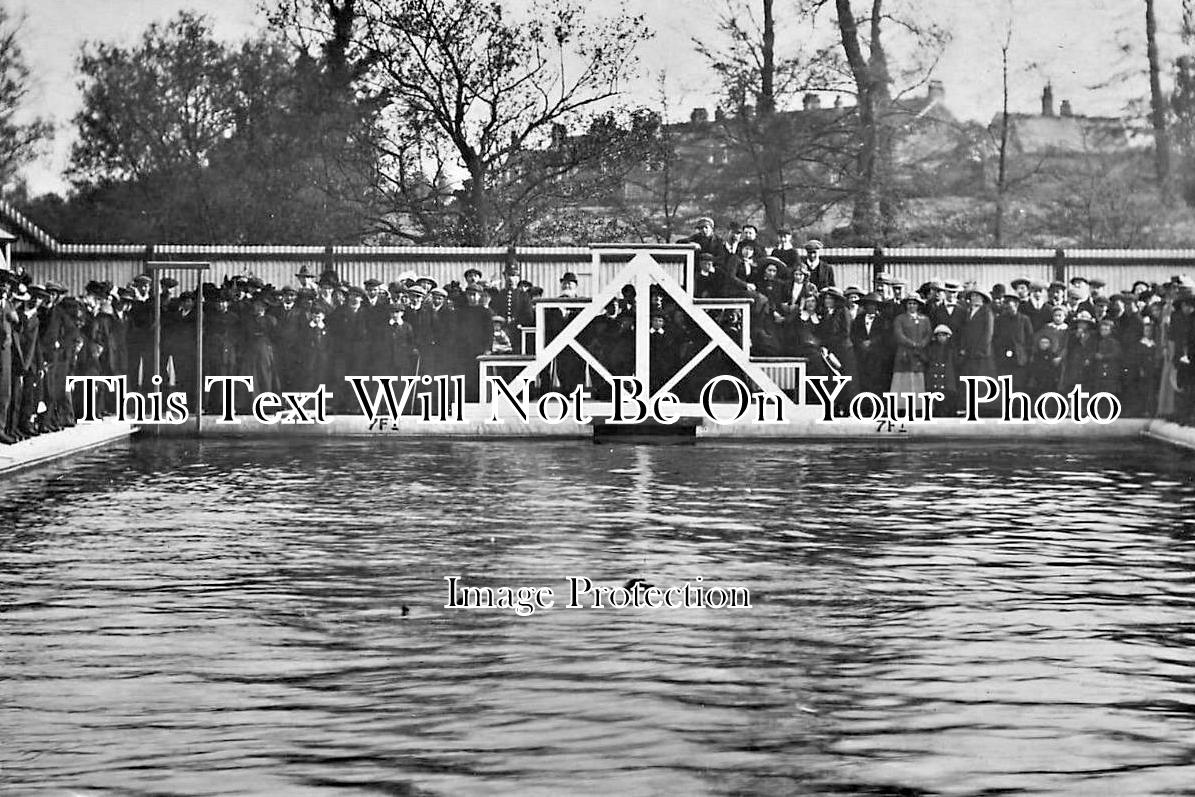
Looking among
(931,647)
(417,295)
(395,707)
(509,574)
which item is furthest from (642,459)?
(395,707)

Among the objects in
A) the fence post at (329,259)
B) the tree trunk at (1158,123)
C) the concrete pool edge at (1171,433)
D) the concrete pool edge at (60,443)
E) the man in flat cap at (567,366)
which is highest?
the tree trunk at (1158,123)

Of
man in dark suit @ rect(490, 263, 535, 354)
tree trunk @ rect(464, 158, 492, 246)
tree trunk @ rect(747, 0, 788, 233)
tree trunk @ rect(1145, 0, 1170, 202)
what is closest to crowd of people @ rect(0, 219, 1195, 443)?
man in dark suit @ rect(490, 263, 535, 354)

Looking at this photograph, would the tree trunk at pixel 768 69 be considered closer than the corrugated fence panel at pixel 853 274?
No

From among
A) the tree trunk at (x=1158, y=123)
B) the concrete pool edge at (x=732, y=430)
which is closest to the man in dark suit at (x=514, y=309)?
the concrete pool edge at (x=732, y=430)

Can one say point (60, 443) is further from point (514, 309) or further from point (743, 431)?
point (514, 309)

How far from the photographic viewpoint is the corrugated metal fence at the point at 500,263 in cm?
3825

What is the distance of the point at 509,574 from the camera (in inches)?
505

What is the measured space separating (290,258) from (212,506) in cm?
2145

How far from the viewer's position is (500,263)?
→ 38531mm

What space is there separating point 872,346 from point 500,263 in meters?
9.08

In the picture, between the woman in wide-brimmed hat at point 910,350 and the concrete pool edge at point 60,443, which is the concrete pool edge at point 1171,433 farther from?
the concrete pool edge at point 60,443

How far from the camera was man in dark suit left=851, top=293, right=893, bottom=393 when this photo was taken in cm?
3169

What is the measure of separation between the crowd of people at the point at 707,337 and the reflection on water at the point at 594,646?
482 inches

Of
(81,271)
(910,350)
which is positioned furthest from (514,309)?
(81,271)
